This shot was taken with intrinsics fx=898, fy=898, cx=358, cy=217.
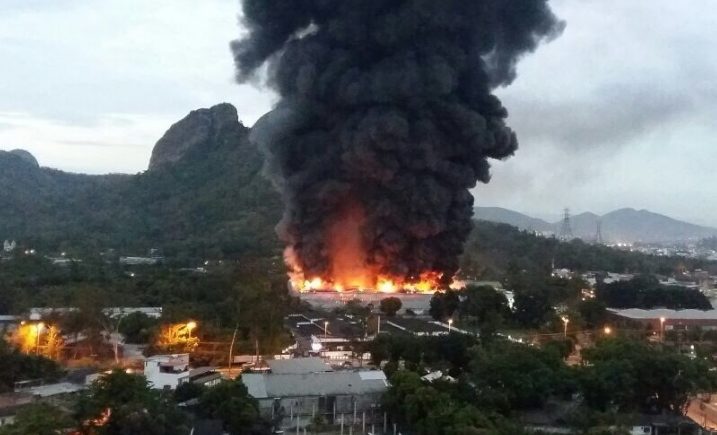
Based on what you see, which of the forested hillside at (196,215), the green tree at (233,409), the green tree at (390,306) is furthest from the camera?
the forested hillside at (196,215)

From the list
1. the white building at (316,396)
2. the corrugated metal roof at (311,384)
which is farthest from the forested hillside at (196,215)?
the white building at (316,396)

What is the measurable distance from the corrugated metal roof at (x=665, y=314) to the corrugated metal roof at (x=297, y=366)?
1696 centimetres

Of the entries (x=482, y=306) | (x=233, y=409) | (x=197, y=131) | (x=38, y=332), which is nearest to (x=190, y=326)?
(x=38, y=332)

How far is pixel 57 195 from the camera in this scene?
9838 centimetres

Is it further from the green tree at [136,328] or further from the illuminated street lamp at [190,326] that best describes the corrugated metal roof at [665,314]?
the green tree at [136,328]

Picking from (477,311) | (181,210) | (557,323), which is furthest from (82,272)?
(181,210)

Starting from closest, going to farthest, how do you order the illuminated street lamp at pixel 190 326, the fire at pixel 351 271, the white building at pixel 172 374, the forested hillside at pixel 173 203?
1. the white building at pixel 172 374
2. the illuminated street lamp at pixel 190 326
3. the fire at pixel 351 271
4. the forested hillside at pixel 173 203

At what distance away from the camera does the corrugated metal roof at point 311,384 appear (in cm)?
1902

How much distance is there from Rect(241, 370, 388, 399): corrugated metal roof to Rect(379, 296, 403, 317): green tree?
1234cm

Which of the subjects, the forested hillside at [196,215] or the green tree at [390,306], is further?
the forested hillside at [196,215]

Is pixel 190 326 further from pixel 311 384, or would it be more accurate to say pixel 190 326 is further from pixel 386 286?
pixel 386 286

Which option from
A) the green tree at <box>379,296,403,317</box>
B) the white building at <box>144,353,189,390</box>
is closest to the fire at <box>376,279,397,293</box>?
the green tree at <box>379,296,403,317</box>

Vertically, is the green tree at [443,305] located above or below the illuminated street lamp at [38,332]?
above

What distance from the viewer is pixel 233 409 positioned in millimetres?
16703
